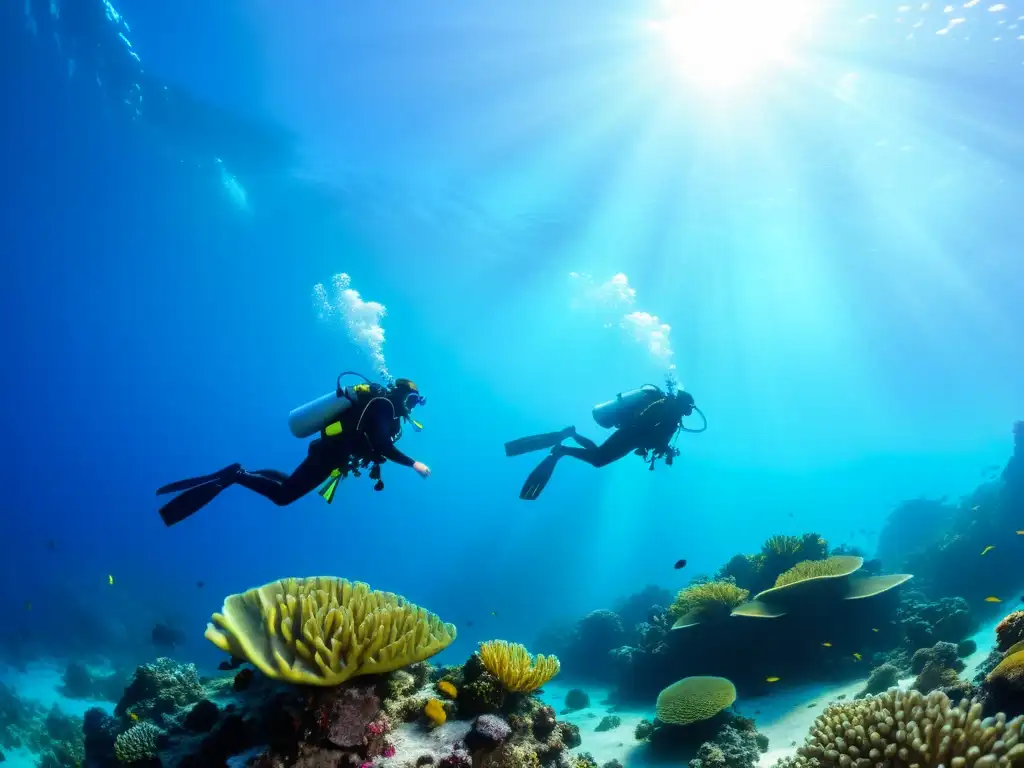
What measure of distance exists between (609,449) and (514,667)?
6381 millimetres

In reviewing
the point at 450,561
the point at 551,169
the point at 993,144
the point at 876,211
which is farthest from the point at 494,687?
the point at 450,561

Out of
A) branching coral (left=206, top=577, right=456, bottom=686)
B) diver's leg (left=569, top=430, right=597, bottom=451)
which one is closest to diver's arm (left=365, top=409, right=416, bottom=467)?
branching coral (left=206, top=577, right=456, bottom=686)

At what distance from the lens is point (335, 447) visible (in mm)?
7168

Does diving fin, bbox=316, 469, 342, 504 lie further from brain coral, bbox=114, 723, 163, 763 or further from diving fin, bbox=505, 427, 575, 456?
diving fin, bbox=505, 427, 575, 456

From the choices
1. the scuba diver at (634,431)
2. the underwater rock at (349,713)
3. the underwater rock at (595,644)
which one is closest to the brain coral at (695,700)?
the scuba diver at (634,431)

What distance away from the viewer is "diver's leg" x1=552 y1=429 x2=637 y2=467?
1041 cm

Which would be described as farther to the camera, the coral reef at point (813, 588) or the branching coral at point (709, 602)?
the branching coral at point (709, 602)

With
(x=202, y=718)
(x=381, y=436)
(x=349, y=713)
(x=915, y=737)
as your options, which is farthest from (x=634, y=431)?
(x=202, y=718)

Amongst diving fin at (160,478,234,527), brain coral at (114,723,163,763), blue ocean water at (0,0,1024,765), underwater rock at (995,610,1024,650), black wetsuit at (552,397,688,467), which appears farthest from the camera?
blue ocean water at (0,0,1024,765)

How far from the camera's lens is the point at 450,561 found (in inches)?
3674

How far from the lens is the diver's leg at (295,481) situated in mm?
7148

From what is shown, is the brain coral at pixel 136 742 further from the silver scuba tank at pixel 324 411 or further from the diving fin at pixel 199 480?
the silver scuba tank at pixel 324 411

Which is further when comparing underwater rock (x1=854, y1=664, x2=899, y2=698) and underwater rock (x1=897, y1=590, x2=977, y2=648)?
underwater rock (x1=897, y1=590, x2=977, y2=648)

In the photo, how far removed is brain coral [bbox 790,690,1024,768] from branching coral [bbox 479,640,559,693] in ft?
7.64
